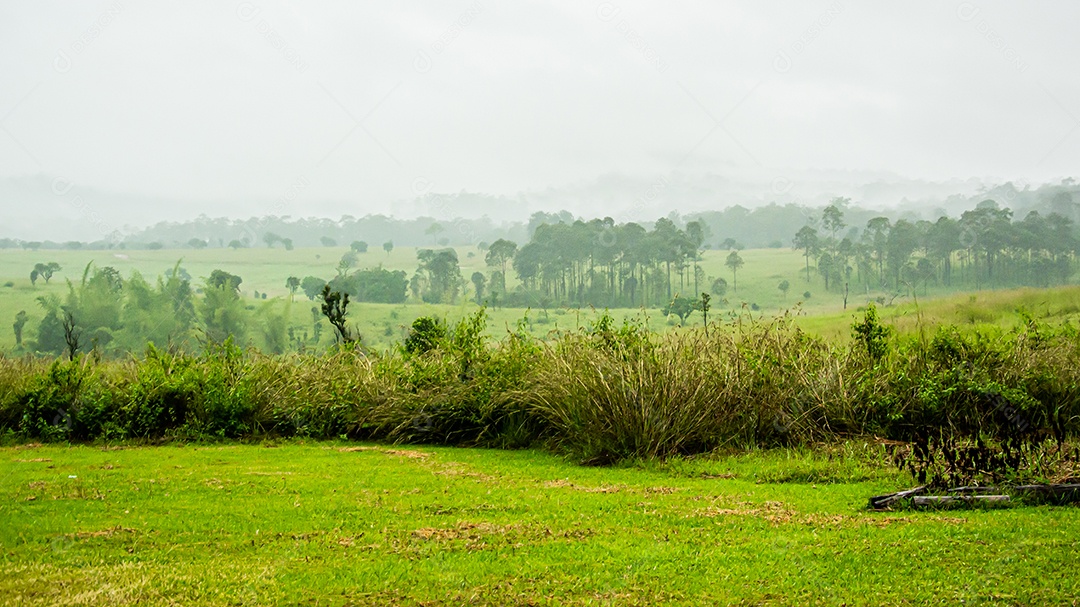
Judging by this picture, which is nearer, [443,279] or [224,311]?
[224,311]

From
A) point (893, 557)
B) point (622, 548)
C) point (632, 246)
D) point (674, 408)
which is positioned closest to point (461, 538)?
point (622, 548)

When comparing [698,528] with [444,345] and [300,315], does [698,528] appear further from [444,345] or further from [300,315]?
[300,315]

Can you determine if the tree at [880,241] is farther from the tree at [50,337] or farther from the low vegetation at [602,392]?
the low vegetation at [602,392]

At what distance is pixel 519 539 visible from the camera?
21.6 feet

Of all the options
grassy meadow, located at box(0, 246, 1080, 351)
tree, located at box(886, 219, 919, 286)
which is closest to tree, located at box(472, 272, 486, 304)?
grassy meadow, located at box(0, 246, 1080, 351)

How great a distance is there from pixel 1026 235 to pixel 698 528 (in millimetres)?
122426

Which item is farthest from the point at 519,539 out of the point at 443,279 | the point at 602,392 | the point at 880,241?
the point at 880,241

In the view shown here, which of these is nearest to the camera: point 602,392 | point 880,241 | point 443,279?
point 602,392

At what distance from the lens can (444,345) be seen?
50.2 feet

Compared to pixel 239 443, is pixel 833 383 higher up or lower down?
higher up

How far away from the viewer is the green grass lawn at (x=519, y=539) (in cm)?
526

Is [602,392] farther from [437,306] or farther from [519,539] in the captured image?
[437,306]

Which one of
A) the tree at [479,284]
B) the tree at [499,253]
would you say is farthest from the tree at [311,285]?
the tree at [499,253]

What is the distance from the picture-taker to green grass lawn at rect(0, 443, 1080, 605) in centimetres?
526
